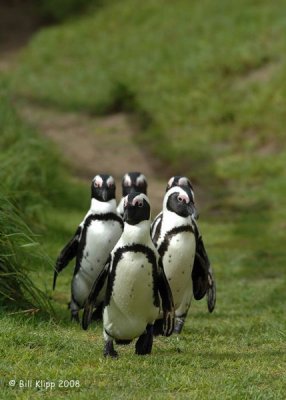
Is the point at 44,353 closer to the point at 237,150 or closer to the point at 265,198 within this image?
the point at 265,198

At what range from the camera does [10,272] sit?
21.5 ft

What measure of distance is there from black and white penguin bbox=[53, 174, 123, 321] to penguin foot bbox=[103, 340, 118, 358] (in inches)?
50.6

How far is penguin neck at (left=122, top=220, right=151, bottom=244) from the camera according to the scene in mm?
5562

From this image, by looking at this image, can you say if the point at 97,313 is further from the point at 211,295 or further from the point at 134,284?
the point at 134,284

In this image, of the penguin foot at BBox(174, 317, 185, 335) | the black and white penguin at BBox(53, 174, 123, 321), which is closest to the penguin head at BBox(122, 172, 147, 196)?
the black and white penguin at BBox(53, 174, 123, 321)

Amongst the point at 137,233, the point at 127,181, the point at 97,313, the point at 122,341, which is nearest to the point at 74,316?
the point at 97,313

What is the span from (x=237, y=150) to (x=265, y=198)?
2513 millimetres

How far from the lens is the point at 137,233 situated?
5.56 metres

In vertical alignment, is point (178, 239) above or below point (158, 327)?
above

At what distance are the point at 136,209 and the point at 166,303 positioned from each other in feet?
1.97

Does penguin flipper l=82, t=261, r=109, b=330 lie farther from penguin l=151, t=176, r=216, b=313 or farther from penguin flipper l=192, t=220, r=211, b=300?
penguin flipper l=192, t=220, r=211, b=300

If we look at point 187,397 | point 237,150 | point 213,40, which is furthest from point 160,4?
point 187,397

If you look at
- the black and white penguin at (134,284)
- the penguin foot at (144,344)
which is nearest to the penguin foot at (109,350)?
the black and white penguin at (134,284)

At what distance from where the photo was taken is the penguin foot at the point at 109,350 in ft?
18.1
